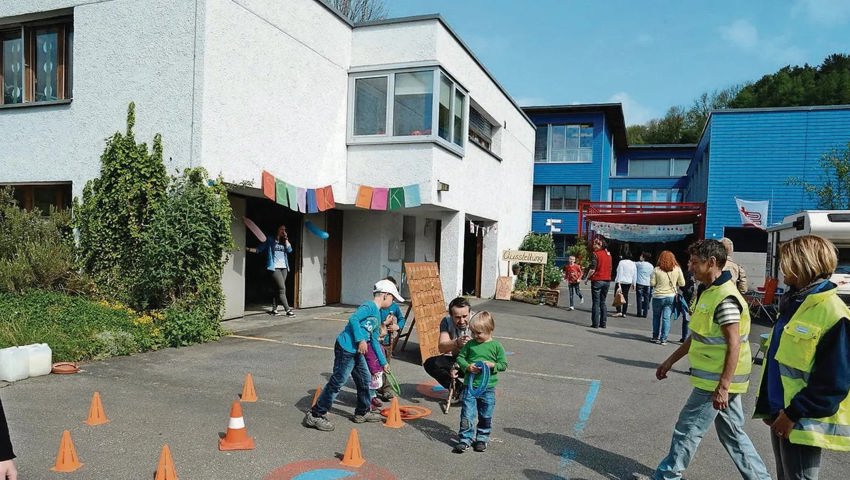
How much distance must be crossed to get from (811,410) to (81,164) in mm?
11445

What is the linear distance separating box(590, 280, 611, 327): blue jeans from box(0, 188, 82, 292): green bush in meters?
10.0

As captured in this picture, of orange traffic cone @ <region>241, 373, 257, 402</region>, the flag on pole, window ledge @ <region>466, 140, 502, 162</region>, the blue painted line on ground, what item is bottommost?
the blue painted line on ground

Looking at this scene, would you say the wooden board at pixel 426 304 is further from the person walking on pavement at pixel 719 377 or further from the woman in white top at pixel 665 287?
the woman in white top at pixel 665 287

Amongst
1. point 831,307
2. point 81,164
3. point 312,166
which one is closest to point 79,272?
point 81,164

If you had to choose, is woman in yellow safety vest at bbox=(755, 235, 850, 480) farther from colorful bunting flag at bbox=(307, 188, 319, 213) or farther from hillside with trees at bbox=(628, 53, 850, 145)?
hillside with trees at bbox=(628, 53, 850, 145)

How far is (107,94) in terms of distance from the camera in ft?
33.9

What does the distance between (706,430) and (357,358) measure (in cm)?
293

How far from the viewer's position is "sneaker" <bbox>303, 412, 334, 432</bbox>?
17.6 ft

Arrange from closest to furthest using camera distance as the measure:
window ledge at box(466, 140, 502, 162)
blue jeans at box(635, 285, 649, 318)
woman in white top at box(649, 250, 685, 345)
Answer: woman in white top at box(649, 250, 685, 345)
window ledge at box(466, 140, 502, 162)
blue jeans at box(635, 285, 649, 318)

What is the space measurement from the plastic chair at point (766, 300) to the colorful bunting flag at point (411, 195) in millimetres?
9260

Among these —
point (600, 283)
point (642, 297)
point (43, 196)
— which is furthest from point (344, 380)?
point (642, 297)

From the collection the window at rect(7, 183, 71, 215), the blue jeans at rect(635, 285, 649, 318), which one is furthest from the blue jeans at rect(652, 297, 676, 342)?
the window at rect(7, 183, 71, 215)

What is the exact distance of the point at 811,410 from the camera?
2.85 meters

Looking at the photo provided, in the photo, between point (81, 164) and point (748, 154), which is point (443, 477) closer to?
point (81, 164)
